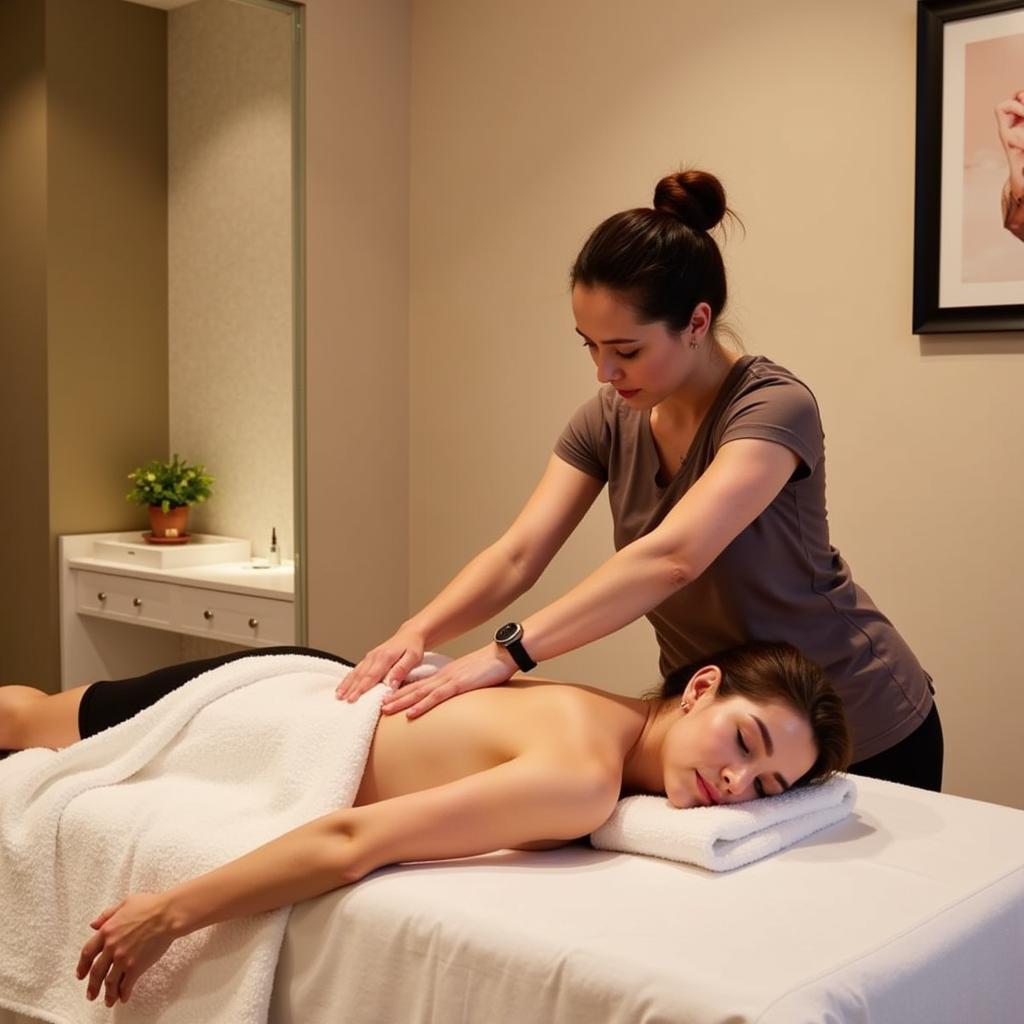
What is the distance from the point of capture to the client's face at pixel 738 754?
1642 millimetres

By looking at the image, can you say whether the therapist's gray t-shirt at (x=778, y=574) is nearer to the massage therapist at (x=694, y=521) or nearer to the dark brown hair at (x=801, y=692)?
the massage therapist at (x=694, y=521)

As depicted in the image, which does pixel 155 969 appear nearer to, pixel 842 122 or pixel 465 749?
pixel 465 749

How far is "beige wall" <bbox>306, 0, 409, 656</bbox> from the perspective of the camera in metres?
3.57

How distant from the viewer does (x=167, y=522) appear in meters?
3.13

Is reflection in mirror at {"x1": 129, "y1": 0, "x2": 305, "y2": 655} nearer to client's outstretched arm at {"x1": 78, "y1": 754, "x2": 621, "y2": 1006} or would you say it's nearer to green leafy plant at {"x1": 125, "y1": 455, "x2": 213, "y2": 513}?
green leafy plant at {"x1": 125, "y1": 455, "x2": 213, "y2": 513}

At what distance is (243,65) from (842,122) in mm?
1462

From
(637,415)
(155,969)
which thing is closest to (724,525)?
(637,415)

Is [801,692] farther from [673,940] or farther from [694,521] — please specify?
[673,940]

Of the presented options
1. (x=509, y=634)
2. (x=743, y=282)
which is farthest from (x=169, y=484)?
(x=509, y=634)

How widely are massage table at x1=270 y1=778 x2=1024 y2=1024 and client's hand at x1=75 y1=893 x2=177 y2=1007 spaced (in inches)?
5.8

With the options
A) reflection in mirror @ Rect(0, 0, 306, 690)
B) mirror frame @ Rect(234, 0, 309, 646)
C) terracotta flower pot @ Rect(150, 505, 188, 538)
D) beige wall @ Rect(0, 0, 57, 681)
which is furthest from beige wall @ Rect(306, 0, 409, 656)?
beige wall @ Rect(0, 0, 57, 681)

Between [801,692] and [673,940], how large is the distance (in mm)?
448

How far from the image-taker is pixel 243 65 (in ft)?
10.7

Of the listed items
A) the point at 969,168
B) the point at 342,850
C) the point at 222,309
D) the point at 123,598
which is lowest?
the point at 342,850
